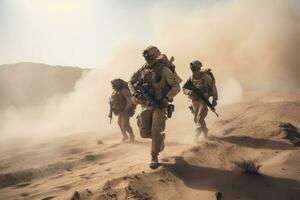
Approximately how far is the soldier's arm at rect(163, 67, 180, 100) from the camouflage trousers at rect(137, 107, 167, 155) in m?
0.26

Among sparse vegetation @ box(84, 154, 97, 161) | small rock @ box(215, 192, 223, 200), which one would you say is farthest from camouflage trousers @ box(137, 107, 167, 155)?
sparse vegetation @ box(84, 154, 97, 161)

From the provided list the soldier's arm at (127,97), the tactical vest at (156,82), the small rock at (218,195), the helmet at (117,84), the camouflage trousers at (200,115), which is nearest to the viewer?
the small rock at (218,195)

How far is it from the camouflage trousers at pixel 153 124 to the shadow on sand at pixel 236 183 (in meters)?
0.43

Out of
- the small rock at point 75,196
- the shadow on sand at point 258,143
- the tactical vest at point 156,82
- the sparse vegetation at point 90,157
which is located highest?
the tactical vest at point 156,82

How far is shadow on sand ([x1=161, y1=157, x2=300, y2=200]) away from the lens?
4.52m

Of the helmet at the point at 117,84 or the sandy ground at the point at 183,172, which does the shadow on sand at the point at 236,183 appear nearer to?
the sandy ground at the point at 183,172

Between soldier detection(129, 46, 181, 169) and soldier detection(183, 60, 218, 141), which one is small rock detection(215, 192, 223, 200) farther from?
soldier detection(183, 60, 218, 141)

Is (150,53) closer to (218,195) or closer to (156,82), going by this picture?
(156,82)

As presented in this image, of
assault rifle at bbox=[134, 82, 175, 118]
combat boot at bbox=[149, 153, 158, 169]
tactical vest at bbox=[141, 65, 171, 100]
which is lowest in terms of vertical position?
combat boot at bbox=[149, 153, 158, 169]

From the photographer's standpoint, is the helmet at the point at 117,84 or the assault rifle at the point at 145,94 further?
the helmet at the point at 117,84

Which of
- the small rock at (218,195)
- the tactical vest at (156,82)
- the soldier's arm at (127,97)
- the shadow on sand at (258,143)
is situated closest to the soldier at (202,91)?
the shadow on sand at (258,143)

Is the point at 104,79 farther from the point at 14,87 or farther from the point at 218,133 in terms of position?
the point at 218,133

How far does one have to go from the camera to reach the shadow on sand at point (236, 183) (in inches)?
178

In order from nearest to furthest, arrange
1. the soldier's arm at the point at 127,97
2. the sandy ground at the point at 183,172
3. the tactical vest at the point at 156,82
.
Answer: the sandy ground at the point at 183,172, the tactical vest at the point at 156,82, the soldier's arm at the point at 127,97
